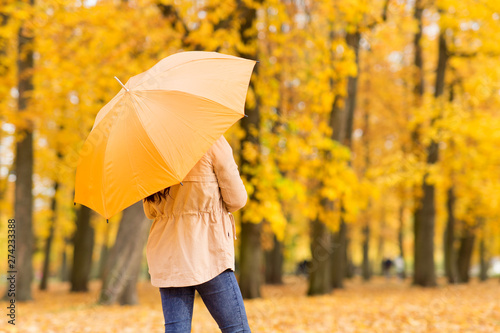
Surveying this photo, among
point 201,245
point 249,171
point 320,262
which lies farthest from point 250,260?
point 201,245

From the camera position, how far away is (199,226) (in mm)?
2590

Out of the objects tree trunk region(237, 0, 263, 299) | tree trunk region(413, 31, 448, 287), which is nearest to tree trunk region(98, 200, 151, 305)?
tree trunk region(237, 0, 263, 299)

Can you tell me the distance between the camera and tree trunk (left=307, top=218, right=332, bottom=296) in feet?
42.1

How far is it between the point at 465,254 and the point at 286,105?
38.0ft

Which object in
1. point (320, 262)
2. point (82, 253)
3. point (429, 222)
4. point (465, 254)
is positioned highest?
point (429, 222)

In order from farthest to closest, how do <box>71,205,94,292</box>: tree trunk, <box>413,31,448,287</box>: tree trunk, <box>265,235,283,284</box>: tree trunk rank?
1. <box>265,235,283,284</box>: tree trunk
2. <box>71,205,94,292</box>: tree trunk
3. <box>413,31,448,287</box>: tree trunk

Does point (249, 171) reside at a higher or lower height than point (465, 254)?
higher

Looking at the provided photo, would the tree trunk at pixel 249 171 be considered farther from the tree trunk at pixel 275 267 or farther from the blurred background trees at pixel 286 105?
the tree trunk at pixel 275 267

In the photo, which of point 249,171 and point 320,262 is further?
point 320,262

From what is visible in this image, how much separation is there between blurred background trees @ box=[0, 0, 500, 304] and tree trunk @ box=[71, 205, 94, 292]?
0.06 metres

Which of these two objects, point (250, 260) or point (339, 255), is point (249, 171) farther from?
point (339, 255)

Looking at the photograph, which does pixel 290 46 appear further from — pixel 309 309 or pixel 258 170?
pixel 309 309

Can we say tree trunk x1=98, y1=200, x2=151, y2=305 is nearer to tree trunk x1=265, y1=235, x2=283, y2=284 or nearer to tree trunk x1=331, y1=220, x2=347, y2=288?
tree trunk x1=331, y1=220, x2=347, y2=288

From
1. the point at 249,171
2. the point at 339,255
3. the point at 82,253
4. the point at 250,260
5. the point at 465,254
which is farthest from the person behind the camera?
the point at 465,254
